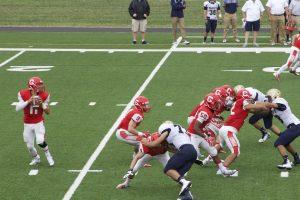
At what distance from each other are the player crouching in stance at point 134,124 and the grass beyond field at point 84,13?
19.4 meters

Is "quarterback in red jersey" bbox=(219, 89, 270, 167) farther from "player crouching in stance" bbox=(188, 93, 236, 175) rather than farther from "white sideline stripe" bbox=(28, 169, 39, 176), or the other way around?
"white sideline stripe" bbox=(28, 169, 39, 176)

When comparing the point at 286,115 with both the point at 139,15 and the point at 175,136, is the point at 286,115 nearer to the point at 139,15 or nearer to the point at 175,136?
the point at 175,136

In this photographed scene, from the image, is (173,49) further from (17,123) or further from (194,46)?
(17,123)

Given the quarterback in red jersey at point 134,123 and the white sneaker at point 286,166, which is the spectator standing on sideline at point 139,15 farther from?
the white sneaker at point 286,166

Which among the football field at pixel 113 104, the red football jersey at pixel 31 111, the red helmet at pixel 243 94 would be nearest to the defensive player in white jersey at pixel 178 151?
the football field at pixel 113 104

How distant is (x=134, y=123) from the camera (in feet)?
48.7

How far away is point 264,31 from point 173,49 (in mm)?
5993

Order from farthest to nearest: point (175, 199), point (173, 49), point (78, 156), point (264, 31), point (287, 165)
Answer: point (264, 31), point (173, 49), point (78, 156), point (287, 165), point (175, 199)

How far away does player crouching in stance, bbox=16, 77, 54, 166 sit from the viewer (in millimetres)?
15008

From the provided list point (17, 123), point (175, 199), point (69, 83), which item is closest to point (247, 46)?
point (69, 83)

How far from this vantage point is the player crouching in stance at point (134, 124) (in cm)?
1482

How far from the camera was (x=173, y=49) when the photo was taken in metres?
27.5

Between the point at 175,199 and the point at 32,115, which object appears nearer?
the point at 175,199

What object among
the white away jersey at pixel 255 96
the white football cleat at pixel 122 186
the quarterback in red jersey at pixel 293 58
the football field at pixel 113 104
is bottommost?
the football field at pixel 113 104
